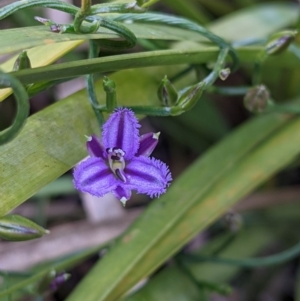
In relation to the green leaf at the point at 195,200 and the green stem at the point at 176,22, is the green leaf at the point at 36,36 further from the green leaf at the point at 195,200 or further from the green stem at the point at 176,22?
the green leaf at the point at 195,200

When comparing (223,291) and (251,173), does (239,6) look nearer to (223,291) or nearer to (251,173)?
(251,173)

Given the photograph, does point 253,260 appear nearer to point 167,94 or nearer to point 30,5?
point 167,94

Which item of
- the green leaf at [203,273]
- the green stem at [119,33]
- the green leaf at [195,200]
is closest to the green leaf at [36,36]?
the green stem at [119,33]

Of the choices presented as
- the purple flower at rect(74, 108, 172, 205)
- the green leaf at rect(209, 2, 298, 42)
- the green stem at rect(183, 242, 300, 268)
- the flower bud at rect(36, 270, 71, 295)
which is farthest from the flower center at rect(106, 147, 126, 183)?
the green leaf at rect(209, 2, 298, 42)

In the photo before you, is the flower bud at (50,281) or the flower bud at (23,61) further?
the flower bud at (50,281)

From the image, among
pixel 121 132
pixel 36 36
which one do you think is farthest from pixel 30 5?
pixel 121 132

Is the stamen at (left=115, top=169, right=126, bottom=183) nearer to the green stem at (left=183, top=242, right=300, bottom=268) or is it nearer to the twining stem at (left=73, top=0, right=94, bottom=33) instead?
the twining stem at (left=73, top=0, right=94, bottom=33)

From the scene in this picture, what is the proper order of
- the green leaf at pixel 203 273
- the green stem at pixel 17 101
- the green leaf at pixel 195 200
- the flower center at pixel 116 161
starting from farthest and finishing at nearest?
the green leaf at pixel 203 273 → the green leaf at pixel 195 200 → the flower center at pixel 116 161 → the green stem at pixel 17 101

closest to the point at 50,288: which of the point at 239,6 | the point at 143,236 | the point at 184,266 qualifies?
the point at 143,236
